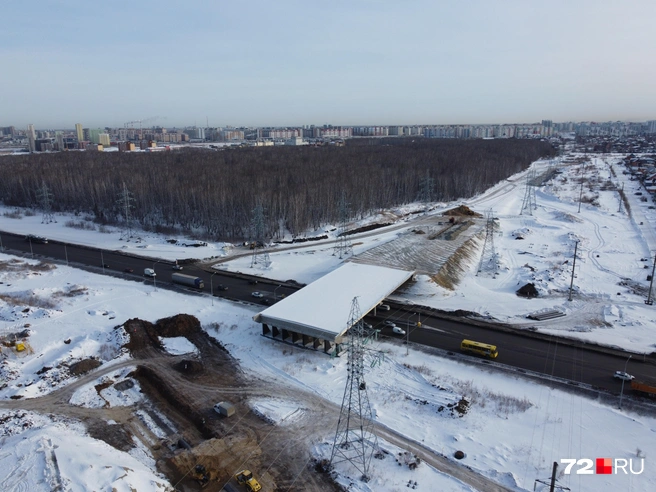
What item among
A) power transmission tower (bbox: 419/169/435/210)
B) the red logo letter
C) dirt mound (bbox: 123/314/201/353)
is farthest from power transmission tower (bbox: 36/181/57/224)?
the red logo letter

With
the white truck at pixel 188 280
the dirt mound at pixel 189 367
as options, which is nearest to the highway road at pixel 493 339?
the white truck at pixel 188 280

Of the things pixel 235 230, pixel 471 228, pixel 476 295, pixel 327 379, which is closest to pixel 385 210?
pixel 471 228

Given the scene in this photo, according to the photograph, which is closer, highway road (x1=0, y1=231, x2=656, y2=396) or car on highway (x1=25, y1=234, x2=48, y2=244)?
highway road (x1=0, y1=231, x2=656, y2=396)

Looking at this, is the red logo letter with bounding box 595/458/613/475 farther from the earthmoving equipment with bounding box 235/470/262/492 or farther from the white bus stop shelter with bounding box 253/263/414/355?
the earthmoving equipment with bounding box 235/470/262/492

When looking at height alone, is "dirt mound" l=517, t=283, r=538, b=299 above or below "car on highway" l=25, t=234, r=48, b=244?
below

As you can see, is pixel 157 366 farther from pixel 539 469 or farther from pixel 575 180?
pixel 575 180

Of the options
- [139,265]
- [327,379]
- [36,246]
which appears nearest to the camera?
[327,379]
